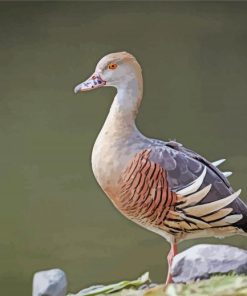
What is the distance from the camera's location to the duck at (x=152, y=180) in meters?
1.45

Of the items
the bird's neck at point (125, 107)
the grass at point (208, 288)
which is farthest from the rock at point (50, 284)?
the bird's neck at point (125, 107)

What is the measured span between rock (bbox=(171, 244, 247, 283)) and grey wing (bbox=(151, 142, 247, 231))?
0.26ft

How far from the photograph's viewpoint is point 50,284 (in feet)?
4.75

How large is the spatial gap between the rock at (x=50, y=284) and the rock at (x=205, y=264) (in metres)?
0.28

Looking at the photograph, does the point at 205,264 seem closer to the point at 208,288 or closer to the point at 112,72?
the point at 208,288

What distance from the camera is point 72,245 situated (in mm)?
1698

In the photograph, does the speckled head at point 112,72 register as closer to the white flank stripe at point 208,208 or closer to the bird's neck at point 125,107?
the bird's neck at point 125,107

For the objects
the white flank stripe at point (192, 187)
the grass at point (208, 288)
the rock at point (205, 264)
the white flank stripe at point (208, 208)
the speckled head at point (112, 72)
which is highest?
the speckled head at point (112, 72)

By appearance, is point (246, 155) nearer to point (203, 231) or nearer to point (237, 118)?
point (237, 118)

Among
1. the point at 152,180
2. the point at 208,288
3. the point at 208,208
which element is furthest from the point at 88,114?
the point at 208,288

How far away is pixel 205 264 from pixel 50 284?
1.25ft

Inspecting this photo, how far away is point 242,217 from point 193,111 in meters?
0.40

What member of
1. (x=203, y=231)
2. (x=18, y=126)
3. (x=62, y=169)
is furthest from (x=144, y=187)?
(x=18, y=126)

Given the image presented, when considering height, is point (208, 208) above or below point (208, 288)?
above
